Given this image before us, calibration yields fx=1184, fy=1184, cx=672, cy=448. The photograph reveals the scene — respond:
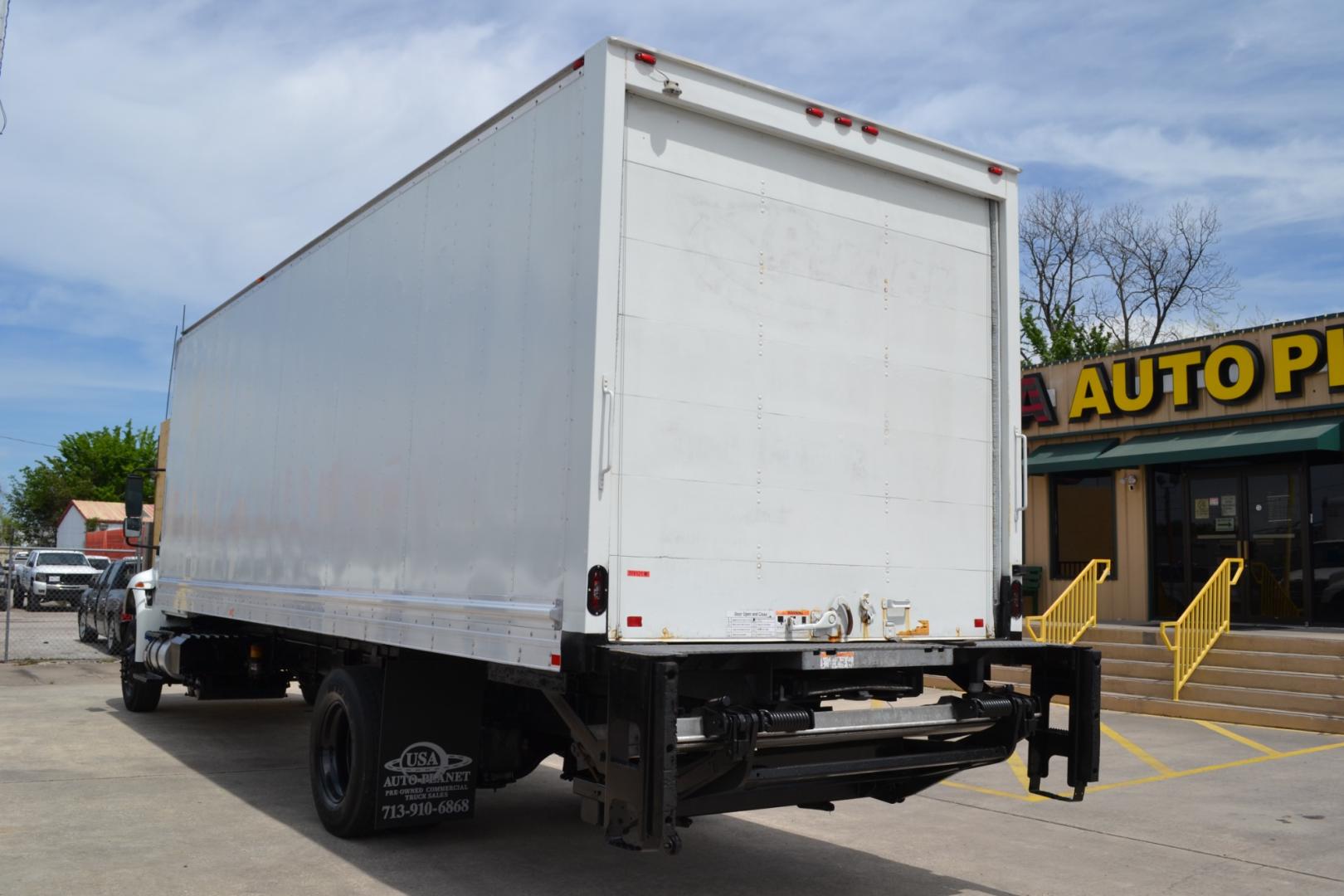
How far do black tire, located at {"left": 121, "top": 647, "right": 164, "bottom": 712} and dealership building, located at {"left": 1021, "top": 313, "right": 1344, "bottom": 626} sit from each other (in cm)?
1404

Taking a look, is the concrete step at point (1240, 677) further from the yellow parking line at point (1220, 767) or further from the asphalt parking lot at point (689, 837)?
the asphalt parking lot at point (689, 837)

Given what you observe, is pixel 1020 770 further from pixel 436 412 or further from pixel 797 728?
pixel 436 412

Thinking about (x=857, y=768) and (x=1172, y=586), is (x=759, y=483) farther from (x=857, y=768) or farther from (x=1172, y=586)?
(x=1172, y=586)

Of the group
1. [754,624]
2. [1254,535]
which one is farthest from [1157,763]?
[1254,535]

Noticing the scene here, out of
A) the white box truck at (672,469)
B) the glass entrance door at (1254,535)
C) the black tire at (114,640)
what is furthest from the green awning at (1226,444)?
the black tire at (114,640)

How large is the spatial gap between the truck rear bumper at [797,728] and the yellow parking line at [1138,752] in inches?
177

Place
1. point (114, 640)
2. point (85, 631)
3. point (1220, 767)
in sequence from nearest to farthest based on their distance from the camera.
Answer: point (1220, 767), point (114, 640), point (85, 631)

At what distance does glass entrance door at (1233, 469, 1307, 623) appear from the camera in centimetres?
1695

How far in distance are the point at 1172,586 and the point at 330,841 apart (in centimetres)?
1540

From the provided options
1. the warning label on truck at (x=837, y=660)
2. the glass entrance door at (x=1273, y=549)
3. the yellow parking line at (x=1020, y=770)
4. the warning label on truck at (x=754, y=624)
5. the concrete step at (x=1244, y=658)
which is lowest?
the yellow parking line at (x=1020, y=770)

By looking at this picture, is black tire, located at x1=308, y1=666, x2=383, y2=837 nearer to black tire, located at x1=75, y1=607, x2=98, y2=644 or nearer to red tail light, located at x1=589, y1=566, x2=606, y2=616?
red tail light, located at x1=589, y1=566, x2=606, y2=616

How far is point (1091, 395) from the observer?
65.2 feet

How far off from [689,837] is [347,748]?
221 centimetres

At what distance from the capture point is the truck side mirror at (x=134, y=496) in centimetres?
1219
